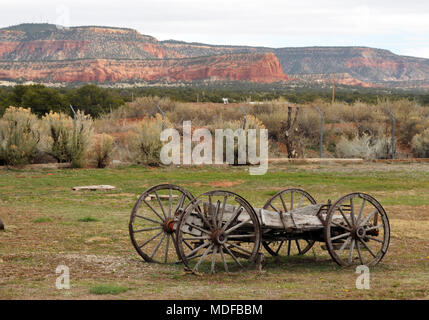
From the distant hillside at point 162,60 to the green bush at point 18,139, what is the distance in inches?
3298

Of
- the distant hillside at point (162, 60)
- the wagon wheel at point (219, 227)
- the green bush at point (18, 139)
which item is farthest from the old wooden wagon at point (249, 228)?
the distant hillside at point (162, 60)

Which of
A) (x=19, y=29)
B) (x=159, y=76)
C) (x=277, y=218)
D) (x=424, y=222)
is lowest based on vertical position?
(x=424, y=222)

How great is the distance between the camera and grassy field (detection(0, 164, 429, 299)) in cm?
708

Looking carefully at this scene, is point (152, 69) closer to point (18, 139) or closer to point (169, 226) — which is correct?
point (18, 139)

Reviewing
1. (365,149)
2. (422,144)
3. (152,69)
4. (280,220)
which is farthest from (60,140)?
(152,69)

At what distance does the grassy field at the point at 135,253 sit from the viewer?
7.08 meters

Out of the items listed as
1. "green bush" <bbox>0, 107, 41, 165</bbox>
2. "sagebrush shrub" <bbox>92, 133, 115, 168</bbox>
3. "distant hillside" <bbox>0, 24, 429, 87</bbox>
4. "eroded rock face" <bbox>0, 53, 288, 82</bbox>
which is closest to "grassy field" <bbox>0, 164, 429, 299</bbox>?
"green bush" <bbox>0, 107, 41, 165</bbox>

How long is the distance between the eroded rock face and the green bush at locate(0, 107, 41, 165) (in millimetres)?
82915

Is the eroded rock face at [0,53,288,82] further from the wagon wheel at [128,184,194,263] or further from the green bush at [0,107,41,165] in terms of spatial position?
the wagon wheel at [128,184,194,263]

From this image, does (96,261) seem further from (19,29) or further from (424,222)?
(19,29)

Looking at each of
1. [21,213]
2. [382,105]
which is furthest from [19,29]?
[21,213]

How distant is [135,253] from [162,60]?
114277mm

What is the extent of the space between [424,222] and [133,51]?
130 meters

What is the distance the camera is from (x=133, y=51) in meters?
138
